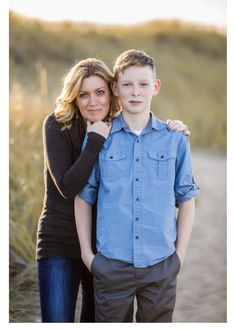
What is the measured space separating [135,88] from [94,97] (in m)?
0.19

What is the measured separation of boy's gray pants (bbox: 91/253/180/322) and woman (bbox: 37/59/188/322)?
17cm

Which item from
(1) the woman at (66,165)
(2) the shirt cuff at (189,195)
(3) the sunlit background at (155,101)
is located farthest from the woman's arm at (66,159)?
(3) the sunlit background at (155,101)

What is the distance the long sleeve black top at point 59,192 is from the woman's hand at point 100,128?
0.08 ft

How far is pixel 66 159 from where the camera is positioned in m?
2.25

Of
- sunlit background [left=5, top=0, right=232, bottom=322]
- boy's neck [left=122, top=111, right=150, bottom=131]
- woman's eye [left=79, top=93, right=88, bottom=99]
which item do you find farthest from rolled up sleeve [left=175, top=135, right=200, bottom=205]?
sunlit background [left=5, top=0, right=232, bottom=322]

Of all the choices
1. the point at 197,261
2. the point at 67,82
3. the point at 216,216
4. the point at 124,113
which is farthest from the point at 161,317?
the point at 216,216

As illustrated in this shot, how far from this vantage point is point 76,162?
7.05ft

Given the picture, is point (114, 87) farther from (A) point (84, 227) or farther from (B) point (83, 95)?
(A) point (84, 227)

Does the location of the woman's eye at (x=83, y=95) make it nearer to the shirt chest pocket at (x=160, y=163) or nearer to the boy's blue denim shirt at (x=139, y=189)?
the boy's blue denim shirt at (x=139, y=189)

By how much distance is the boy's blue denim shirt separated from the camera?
2.18 m

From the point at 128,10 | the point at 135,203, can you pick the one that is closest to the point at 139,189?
the point at 135,203

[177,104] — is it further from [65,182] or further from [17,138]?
[65,182]
